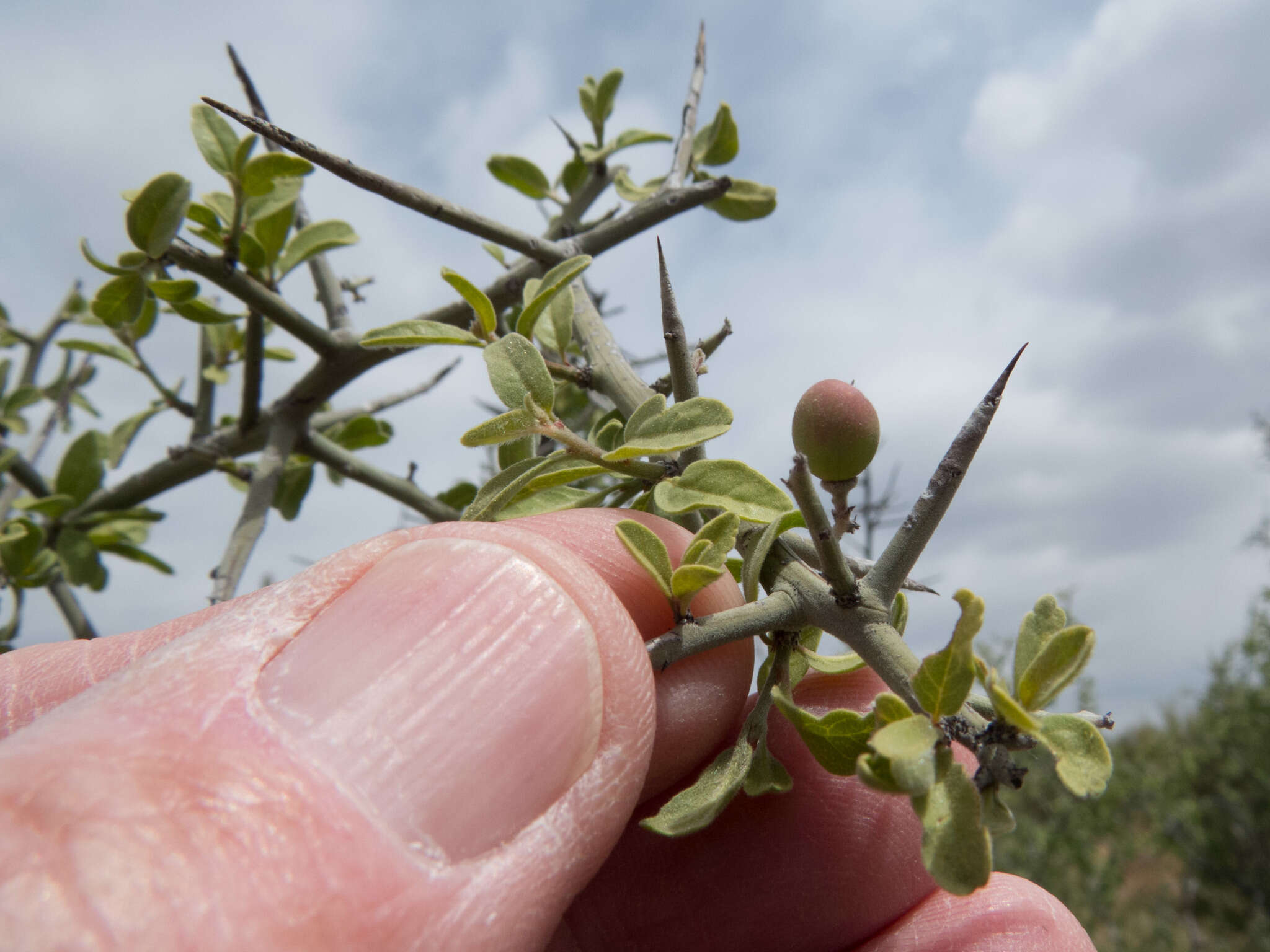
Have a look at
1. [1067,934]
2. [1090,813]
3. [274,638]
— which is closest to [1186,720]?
[1090,813]

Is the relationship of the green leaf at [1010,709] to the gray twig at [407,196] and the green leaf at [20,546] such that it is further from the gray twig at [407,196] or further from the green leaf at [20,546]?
the green leaf at [20,546]

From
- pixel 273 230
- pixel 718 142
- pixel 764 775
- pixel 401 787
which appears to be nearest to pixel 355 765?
pixel 401 787

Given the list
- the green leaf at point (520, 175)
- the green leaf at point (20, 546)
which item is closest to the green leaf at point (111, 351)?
the green leaf at point (20, 546)

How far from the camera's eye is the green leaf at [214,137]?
1490mm

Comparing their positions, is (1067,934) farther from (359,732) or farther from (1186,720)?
(1186,720)

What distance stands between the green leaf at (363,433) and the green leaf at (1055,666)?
155cm

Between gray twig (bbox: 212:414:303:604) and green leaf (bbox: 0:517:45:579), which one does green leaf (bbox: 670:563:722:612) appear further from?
green leaf (bbox: 0:517:45:579)

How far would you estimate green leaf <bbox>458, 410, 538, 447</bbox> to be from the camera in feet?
3.53

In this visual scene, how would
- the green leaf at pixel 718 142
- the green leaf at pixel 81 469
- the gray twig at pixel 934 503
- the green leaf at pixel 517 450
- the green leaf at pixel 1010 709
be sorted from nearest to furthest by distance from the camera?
the green leaf at pixel 1010 709 < the gray twig at pixel 934 503 < the green leaf at pixel 517 450 < the green leaf at pixel 718 142 < the green leaf at pixel 81 469

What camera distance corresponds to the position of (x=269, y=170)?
4.83ft

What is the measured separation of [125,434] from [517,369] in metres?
1.40

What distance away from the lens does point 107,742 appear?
36.8 inches

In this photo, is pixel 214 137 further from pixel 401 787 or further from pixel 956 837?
pixel 956 837

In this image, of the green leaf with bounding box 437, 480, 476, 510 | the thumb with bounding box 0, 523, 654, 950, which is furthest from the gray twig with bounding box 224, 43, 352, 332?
the thumb with bounding box 0, 523, 654, 950
